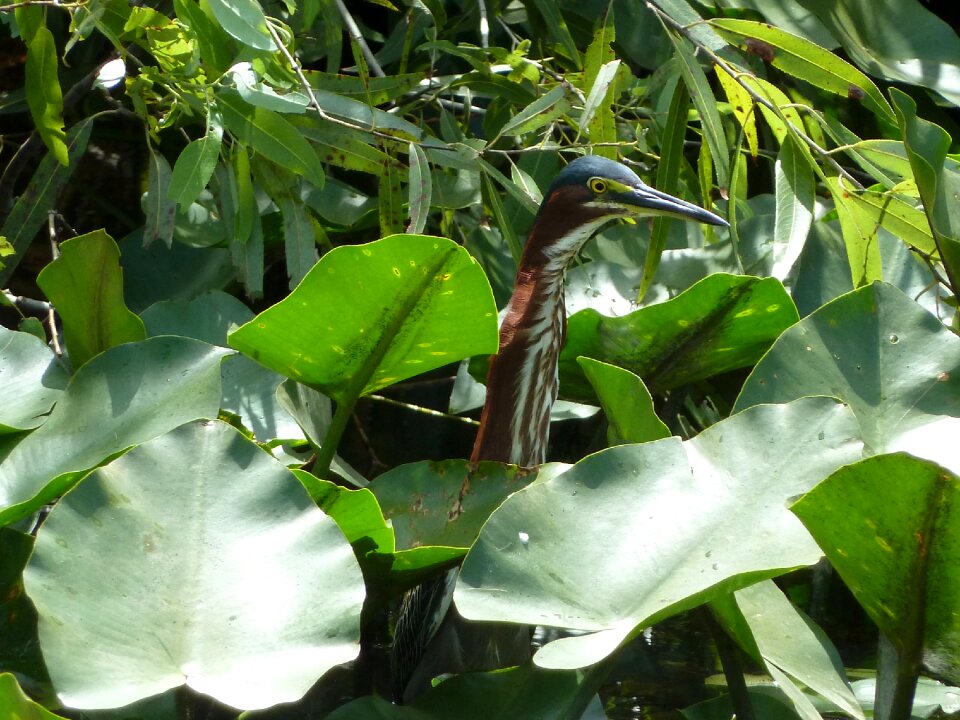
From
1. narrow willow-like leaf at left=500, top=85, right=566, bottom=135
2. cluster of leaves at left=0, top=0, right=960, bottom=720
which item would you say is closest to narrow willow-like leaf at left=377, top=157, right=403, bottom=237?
cluster of leaves at left=0, top=0, right=960, bottom=720

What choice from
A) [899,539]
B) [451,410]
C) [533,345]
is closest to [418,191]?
[533,345]

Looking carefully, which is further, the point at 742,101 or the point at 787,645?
the point at 742,101

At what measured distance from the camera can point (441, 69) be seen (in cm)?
273

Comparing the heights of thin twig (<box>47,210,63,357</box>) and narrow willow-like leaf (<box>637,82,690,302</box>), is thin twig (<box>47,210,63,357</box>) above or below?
below

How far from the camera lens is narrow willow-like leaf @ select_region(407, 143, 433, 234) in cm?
180

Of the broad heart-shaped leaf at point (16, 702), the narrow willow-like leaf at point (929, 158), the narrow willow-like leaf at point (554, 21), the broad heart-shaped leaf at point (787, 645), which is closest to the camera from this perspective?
the broad heart-shaped leaf at point (16, 702)

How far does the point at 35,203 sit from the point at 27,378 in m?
0.72

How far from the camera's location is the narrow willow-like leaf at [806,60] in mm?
1704

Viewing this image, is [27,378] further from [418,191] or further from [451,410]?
[451,410]

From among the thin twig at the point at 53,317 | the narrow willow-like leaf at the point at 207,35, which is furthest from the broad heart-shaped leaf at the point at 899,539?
the thin twig at the point at 53,317

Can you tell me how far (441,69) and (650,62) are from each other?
49 cm

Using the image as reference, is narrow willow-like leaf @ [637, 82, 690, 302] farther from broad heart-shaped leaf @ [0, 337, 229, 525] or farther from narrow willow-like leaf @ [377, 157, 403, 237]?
broad heart-shaped leaf @ [0, 337, 229, 525]

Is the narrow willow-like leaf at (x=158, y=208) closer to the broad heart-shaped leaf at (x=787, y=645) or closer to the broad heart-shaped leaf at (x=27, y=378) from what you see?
the broad heart-shaped leaf at (x=27, y=378)

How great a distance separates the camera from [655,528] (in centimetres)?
116
